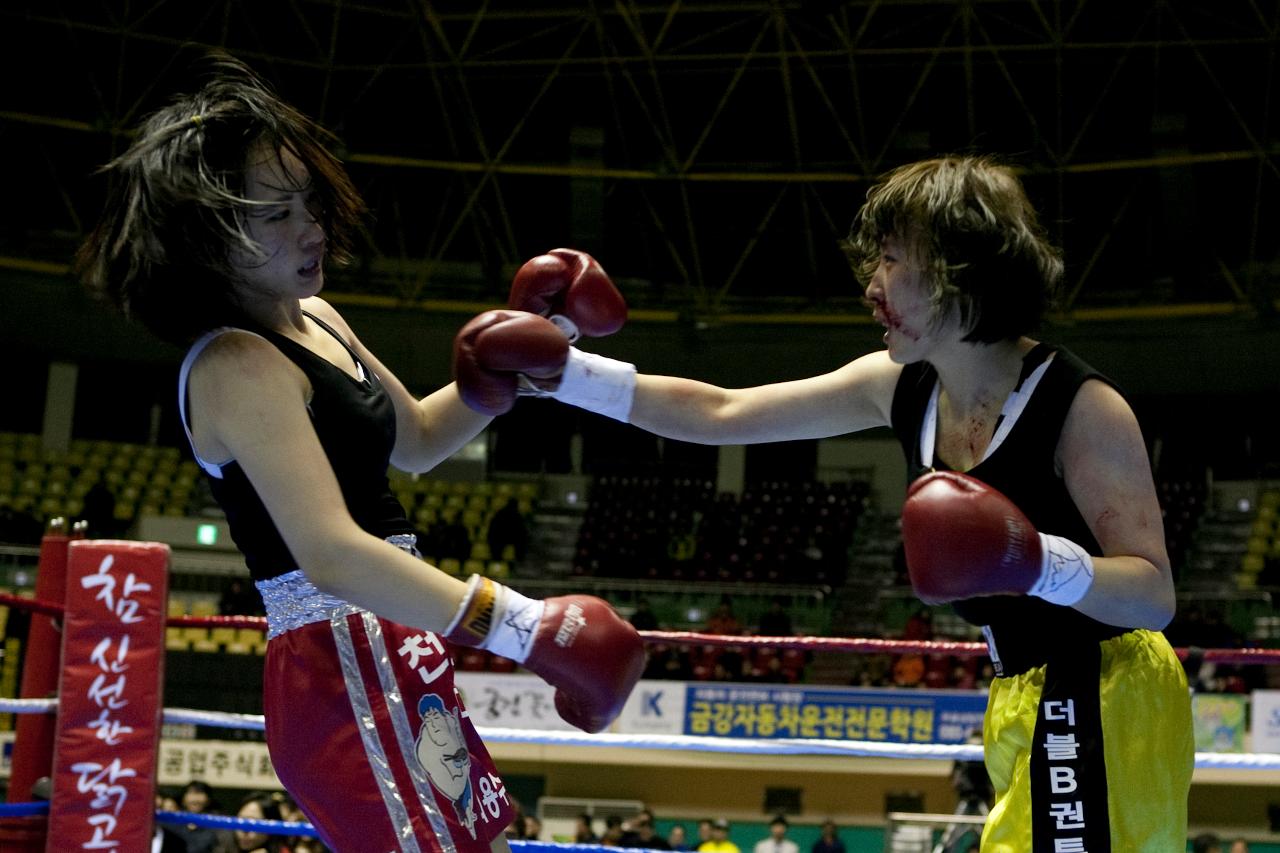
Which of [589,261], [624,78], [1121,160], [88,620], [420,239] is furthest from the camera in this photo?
[420,239]

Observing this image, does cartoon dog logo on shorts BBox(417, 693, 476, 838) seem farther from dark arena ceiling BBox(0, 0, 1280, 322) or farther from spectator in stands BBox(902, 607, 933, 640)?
dark arena ceiling BBox(0, 0, 1280, 322)

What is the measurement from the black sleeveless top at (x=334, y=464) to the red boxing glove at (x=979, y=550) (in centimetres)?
62

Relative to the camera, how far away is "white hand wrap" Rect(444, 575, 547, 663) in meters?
1.44

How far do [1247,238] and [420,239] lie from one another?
25.7 feet

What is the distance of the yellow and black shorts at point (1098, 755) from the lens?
1.58 metres

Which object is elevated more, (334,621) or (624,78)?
(624,78)

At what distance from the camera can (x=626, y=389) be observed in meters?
1.96

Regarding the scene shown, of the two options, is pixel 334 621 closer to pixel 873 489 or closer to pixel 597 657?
pixel 597 657

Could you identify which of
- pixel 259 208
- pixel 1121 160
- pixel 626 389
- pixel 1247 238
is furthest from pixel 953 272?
pixel 1247 238

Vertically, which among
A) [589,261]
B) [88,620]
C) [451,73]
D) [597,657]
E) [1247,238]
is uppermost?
[451,73]

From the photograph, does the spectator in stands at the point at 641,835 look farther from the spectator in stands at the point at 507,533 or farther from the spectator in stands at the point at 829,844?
the spectator in stands at the point at 507,533

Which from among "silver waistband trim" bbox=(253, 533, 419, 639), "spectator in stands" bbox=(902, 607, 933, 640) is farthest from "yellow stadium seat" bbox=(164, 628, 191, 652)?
"silver waistband trim" bbox=(253, 533, 419, 639)

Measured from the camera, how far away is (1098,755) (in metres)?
1.59

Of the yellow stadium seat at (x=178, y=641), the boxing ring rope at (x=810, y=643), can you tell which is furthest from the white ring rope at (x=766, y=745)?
the yellow stadium seat at (x=178, y=641)
